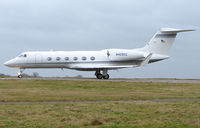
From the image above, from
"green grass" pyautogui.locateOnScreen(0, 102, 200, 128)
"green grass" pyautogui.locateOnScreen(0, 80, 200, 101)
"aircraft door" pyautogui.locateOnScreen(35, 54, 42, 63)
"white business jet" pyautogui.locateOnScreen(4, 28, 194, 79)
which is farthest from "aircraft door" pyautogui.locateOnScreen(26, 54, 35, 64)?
"green grass" pyautogui.locateOnScreen(0, 102, 200, 128)

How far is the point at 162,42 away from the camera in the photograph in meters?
44.9

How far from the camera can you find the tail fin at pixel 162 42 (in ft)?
147

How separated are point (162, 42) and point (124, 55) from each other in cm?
498

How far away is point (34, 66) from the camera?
43.7 meters

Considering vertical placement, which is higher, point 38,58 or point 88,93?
point 38,58

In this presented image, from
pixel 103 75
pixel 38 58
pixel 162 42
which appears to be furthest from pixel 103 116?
pixel 162 42

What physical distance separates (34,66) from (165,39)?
15.2 meters

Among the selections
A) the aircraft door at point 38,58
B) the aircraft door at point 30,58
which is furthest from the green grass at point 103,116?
the aircraft door at point 30,58

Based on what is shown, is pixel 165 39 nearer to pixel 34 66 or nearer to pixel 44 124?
pixel 34 66

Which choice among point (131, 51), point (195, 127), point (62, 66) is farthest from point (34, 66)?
point (195, 127)

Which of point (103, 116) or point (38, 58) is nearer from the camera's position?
point (103, 116)

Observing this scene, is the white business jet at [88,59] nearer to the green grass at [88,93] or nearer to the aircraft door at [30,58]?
the aircraft door at [30,58]

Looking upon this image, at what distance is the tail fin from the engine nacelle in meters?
1.79

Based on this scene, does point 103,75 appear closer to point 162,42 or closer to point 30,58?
point 162,42
